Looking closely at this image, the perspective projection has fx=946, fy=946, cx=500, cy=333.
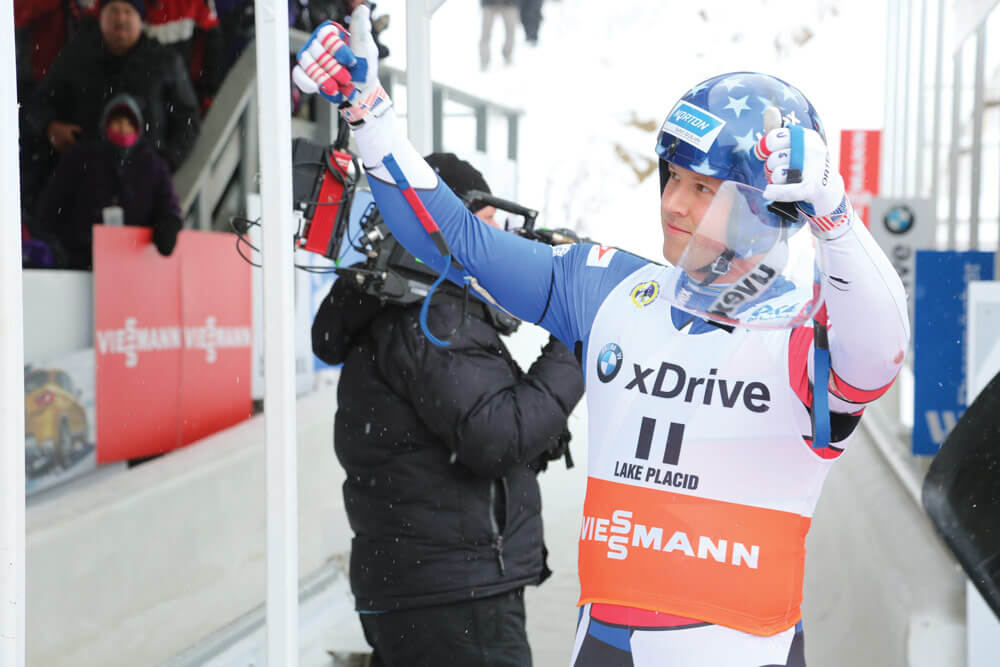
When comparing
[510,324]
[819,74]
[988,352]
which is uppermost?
[819,74]

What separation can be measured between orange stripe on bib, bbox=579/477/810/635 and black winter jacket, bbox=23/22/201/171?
451cm

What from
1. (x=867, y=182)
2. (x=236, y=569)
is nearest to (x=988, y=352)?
(x=236, y=569)

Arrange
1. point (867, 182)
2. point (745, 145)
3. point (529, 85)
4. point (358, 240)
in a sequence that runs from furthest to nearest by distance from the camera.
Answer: point (529, 85) → point (867, 182) → point (358, 240) → point (745, 145)

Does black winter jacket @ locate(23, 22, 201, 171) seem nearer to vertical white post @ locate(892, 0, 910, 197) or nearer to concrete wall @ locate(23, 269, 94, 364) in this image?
concrete wall @ locate(23, 269, 94, 364)

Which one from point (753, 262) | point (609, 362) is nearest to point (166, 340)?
point (609, 362)

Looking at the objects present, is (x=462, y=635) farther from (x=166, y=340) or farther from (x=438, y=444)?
(x=166, y=340)

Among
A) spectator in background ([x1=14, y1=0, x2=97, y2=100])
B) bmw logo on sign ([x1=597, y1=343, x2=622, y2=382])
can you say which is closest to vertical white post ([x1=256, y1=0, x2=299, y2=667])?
bmw logo on sign ([x1=597, y1=343, x2=622, y2=382])

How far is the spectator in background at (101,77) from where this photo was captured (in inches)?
196

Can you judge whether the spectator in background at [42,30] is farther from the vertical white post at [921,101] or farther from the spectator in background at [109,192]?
the vertical white post at [921,101]

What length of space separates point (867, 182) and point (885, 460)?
5693 mm

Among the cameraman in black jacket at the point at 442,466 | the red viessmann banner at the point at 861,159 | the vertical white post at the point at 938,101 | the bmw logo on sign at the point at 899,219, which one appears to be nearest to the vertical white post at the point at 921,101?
the vertical white post at the point at 938,101

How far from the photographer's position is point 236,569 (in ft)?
14.5

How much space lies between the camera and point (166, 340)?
4.91 metres

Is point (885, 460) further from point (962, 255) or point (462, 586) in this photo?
point (462, 586)
